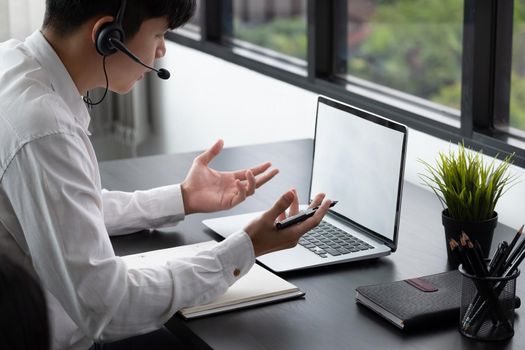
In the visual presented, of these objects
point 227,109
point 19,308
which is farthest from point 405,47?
point 19,308

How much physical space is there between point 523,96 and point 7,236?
1.30 m

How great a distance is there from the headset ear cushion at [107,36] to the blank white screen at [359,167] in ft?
1.76

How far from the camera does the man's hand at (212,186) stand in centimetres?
176

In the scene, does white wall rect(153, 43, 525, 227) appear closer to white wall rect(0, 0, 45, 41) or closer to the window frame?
the window frame

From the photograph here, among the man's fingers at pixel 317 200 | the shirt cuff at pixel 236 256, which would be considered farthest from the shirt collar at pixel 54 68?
the man's fingers at pixel 317 200

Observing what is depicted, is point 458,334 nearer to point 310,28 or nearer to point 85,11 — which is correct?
point 85,11

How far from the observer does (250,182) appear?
1671mm

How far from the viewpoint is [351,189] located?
172 centimetres

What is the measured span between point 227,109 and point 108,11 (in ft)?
5.79

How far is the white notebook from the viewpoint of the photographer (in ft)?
4.56

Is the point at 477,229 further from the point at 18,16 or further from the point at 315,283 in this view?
the point at 18,16

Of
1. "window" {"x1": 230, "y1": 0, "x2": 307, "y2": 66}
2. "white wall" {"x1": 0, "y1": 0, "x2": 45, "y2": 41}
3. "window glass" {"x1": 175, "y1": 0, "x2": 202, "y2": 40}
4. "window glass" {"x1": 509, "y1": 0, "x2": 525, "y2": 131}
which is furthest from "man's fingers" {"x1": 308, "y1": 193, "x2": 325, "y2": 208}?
"white wall" {"x1": 0, "y1": 0, "x2": 45, "y2": 41}

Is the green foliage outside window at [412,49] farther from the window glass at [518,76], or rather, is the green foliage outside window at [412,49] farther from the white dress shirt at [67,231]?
the white dress shirt at [67,231]

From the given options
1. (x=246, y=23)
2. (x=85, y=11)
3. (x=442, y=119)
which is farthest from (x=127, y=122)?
(x=85, y=11)
